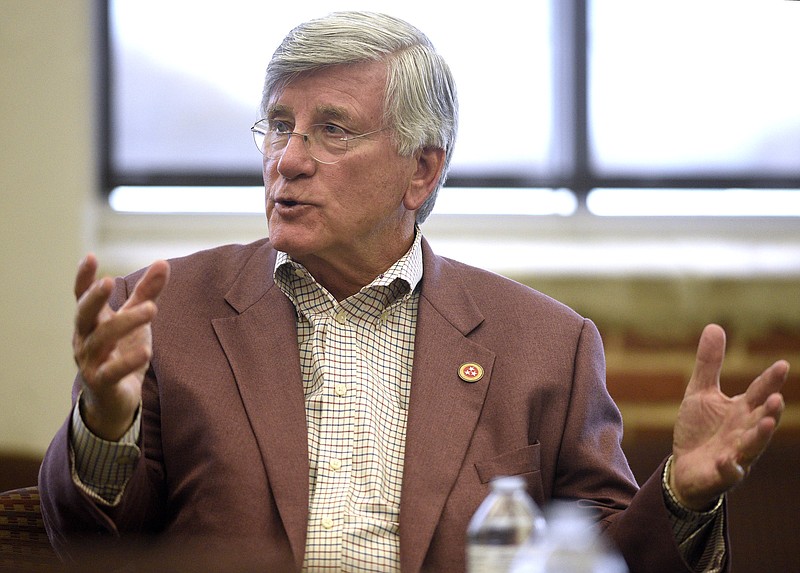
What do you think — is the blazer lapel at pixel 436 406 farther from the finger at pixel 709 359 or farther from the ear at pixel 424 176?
the finger at pixel 709 359

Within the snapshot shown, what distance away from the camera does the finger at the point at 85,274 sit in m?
1.39

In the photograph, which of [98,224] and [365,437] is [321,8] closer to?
[98,224]

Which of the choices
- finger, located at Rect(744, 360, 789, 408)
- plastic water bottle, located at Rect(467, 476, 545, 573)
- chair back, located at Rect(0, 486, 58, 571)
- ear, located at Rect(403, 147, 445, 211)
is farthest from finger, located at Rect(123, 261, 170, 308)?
finger, located at Rect(744, 360, 789, 408)

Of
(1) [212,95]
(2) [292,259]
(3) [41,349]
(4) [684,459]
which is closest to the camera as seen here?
(4) [684,459]

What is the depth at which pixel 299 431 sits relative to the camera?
5.70ft

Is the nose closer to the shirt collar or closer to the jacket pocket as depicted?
the shirt collar

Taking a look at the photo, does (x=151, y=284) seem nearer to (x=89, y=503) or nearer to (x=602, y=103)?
(x=89, y=503)

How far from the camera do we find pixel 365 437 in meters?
1.77

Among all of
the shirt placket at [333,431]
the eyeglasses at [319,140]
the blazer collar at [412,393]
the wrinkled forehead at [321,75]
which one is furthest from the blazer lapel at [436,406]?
the wrinkled forehead at [321,75]

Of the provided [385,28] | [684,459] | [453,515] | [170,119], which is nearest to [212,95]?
[170,119]

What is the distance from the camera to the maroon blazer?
64.9 inches

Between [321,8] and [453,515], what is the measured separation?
242 cm

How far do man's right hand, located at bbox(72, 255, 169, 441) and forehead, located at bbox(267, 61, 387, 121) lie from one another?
1.95 ft

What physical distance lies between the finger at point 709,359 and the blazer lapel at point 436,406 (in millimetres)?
427
